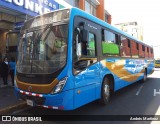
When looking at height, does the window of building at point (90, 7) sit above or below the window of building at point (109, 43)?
above

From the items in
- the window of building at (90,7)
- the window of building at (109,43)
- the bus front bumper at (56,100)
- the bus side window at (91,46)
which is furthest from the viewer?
the window of building at (90,7)

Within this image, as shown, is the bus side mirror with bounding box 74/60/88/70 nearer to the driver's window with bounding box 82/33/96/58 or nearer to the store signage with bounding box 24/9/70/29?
the driver's window with bounding box 82/33/96/58

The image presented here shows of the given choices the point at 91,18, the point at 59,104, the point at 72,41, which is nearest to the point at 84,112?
the point at 59,104

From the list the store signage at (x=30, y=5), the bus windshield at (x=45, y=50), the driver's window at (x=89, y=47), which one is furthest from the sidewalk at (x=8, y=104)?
the store signage at (x=30, y=5)

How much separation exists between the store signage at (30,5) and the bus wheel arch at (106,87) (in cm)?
585

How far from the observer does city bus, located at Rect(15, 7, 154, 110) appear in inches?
201

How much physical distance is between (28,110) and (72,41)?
2854mm

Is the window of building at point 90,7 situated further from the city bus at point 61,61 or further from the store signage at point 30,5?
the city bus at point 61,61

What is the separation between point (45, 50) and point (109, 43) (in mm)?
3147

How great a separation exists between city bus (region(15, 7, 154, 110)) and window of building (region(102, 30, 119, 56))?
0.39 m

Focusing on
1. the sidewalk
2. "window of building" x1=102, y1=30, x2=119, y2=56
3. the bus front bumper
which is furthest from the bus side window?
the sidewalk

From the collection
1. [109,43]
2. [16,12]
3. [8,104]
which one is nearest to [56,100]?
[8,104]

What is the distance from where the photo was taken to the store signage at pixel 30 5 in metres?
9.91

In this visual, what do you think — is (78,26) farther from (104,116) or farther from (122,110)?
(122,110)
